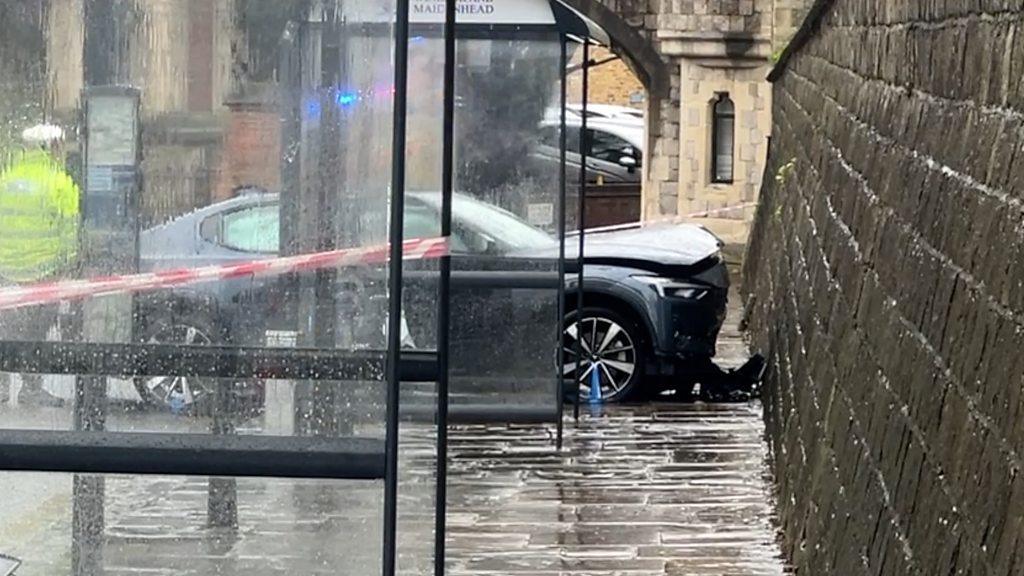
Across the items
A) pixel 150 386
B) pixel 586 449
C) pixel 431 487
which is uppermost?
pixel 150 386

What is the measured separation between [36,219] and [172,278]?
35 centimetres

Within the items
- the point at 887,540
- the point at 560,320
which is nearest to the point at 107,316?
the point at 887,540

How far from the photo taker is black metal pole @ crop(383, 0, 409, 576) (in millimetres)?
4629

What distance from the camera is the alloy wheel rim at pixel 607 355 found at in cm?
1494

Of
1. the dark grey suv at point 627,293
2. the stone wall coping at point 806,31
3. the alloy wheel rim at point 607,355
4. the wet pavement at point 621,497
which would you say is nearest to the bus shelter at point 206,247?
the wet pavement at point 621,497

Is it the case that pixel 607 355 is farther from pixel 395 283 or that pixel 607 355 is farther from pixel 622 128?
pixel 622 128

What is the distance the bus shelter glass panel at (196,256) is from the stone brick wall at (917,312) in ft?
4.17

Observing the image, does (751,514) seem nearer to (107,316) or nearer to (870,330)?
(870,330)

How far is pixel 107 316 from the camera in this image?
17.4ft

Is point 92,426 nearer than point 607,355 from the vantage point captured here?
Yes

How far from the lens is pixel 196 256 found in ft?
17.4

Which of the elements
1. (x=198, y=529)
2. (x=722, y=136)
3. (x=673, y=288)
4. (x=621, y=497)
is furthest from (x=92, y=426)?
(x=722, y=136)

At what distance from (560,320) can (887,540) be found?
746cm

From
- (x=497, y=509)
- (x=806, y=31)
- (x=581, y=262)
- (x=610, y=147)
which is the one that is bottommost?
(x=497, y=509)
